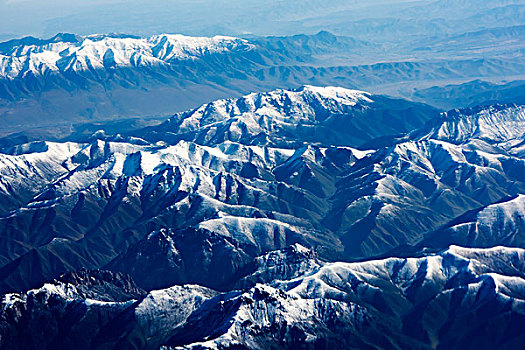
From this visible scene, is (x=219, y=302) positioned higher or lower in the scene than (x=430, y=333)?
higher

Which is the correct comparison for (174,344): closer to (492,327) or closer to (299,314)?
(299,314)

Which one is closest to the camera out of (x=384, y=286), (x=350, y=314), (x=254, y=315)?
(x=254, y=315)

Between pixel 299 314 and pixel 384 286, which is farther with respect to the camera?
pixel 384 286

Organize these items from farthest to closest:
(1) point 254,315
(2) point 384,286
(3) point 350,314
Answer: (2) point 384,286
(3) point 350,314
(1) point 254,315

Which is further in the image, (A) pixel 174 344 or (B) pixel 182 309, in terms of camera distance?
(B) pixel 182 309

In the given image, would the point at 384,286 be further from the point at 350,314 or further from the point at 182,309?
the point at 182,309

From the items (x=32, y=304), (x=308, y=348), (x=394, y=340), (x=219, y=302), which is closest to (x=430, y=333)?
(x=394, y=340)

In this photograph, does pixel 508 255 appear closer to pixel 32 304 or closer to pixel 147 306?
pixel 147 306

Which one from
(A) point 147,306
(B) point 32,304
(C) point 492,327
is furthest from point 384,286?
(B) point 32,304

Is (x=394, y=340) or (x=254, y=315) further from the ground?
(x=254, y=315)
